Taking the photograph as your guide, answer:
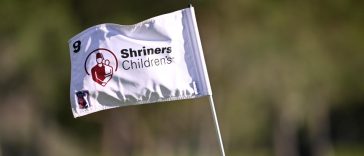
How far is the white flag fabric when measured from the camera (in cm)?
250

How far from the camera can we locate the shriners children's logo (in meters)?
2.51

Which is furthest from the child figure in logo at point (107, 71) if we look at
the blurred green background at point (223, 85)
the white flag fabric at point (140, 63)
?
the blurred green background at point (223, 85)

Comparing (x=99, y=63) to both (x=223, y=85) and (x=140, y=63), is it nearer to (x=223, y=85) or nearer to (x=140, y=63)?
(x=140, y=63)

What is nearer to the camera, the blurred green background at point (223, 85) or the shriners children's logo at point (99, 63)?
the shriners children's logo at point (99, 63)

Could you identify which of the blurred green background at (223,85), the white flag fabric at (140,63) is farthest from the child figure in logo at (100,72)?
the blurred green background at (223,85)

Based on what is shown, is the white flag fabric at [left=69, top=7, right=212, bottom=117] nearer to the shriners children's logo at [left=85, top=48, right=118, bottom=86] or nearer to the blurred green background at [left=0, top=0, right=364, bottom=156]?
the shriners children's logo at [left=85, top=48, right=118, bottom=86]

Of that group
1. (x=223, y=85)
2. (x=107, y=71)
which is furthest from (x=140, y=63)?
(x=223, y=85)

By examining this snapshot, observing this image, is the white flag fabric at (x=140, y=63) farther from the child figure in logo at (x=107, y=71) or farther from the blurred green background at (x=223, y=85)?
the blurred green background at (x=223, y=85)

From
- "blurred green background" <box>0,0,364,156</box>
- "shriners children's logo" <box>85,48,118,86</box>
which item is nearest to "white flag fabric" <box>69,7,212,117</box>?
"shriners children's logo" <box>85,48,118,86</box>

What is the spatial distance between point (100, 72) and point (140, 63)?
Result: 0.19m

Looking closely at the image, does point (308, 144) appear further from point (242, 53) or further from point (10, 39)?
point (10, 39)

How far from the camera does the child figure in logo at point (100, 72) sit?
2516 mm

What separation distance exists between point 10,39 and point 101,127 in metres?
0.69

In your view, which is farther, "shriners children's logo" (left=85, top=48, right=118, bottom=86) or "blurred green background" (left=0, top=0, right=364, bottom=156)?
"blurred green background" (left=0, top=0, right=364, bottom=156)
